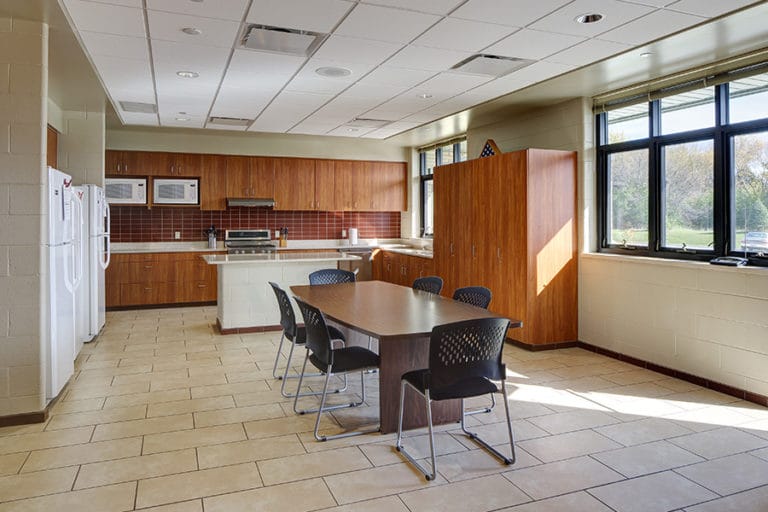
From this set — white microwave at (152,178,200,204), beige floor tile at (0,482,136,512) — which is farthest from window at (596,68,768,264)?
white microwave at (152,178,200,204)

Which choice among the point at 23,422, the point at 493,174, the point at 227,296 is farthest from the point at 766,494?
the point at 227,296

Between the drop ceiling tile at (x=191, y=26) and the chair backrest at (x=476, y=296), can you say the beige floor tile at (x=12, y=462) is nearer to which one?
the drop ceiling tile at (x=191, y=26)

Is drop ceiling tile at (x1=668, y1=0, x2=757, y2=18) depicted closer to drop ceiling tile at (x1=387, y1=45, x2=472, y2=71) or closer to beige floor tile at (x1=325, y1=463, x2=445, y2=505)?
drop ceiling tile at (x1=387, y1=45, x2=472, y2=71)

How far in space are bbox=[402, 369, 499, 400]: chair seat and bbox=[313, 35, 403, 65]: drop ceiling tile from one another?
2412 millimetres

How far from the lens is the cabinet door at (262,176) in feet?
29.5

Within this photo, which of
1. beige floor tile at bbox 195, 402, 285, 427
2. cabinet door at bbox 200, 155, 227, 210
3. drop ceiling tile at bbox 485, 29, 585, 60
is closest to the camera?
beige floor tile at bbox 195, 402, 285, 427

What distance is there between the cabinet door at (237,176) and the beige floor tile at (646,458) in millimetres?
7052

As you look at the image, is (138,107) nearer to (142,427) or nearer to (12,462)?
(142,427)

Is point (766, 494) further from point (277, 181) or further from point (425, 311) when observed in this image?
point (277, 181)

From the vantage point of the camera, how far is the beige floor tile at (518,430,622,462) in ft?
10.7

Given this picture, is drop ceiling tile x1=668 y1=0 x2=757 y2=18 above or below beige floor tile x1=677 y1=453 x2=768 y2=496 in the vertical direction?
above

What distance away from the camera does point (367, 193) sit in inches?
384

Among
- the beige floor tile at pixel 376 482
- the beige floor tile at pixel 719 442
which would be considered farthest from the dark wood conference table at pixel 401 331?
the beige floor tile at pixel 719 442

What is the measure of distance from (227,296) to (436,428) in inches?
142
